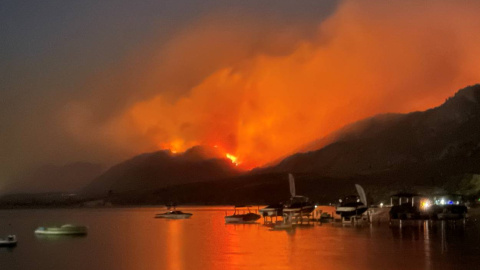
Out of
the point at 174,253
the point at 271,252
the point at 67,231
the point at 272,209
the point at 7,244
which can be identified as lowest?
the point at 7,244

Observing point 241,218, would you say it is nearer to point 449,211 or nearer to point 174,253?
point 449,211

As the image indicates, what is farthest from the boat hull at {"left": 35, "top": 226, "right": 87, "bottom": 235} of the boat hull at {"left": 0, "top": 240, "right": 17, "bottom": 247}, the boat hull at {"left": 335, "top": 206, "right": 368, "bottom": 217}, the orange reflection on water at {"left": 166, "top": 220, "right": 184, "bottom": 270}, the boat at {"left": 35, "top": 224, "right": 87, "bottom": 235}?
the boat hull at {"left": 335, "top": 206, "right": 368, "bottom": 217}

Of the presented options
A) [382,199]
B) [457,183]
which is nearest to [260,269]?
[457,183]

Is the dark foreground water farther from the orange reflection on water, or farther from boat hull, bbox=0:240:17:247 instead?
boat hull, bbox=0:240:17:247

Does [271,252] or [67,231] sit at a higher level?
[271,252]

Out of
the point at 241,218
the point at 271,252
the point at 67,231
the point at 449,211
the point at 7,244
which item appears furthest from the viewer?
the point at 241,218

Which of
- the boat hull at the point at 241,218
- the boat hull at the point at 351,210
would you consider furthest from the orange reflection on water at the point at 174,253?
the boat hull at the point at 241,218

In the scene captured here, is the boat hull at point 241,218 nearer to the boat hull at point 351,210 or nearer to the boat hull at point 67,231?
the boat hull at point 351,210

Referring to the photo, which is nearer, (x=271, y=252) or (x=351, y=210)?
(x=271, y=252)

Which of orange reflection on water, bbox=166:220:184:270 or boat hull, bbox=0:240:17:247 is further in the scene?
boat hull, bbox=0:240:17:247

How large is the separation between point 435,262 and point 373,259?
475 centimetres

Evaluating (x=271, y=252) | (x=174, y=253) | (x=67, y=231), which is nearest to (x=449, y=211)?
(x=271, y=252)

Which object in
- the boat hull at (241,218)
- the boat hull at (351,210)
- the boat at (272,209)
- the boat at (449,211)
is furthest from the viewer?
the boat at (272,209)

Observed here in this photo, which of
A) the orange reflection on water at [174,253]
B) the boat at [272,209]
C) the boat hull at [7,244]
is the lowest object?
the boat hull at [7,244]
